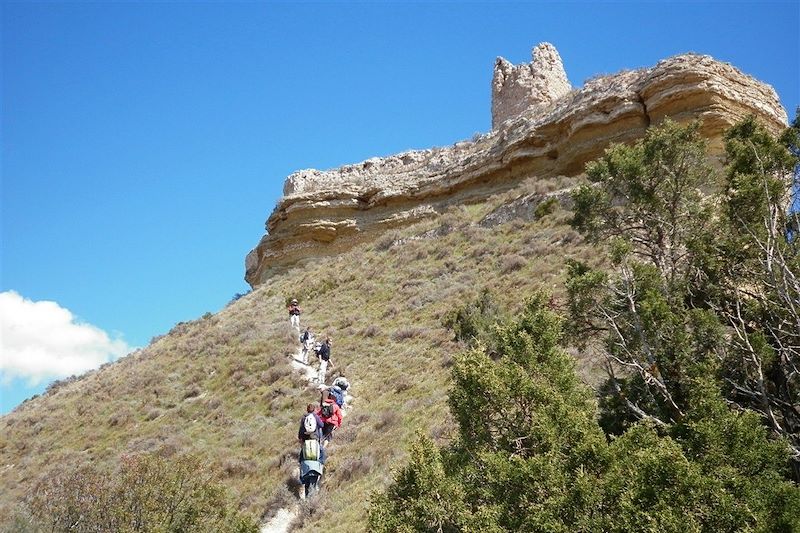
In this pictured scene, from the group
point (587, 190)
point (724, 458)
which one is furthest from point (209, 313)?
point (724, 458)

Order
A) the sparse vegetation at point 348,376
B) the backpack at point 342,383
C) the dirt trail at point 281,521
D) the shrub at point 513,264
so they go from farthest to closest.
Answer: the shrub at point 513,264 < the backpack at point 342,383 < the sparse vegetation at point 348,376 < the dirt trail at point 281,521

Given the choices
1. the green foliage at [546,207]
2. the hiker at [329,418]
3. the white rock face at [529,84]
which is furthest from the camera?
the white rock face at [529,84]

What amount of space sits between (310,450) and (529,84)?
31174 millimetres

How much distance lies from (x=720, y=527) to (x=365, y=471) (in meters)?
7.17

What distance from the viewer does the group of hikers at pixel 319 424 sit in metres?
11.3

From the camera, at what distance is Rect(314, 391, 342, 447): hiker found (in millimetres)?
13344

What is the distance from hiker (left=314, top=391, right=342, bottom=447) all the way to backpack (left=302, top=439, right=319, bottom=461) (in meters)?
1.58

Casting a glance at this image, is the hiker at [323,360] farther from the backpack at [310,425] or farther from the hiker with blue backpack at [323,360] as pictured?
the backpack at [310,425]

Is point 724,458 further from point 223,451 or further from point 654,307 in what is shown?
point 223,451

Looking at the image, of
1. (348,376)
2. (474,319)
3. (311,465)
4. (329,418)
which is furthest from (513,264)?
(311,465)

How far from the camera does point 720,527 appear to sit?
16.0ft

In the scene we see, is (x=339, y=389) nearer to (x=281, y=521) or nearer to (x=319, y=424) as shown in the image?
(x=319, y=424)

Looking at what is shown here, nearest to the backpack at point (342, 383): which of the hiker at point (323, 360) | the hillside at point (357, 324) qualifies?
the hillside at point (357, 324)

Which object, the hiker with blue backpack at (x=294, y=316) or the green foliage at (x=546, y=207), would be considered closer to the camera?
the hiker with blue backpack at (x=294, y=316)
